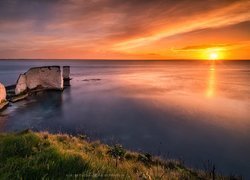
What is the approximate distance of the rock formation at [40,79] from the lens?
92.3ft

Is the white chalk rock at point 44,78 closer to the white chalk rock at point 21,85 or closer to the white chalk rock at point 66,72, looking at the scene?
the white chalk rock at point 21,85

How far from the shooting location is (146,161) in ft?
30.1

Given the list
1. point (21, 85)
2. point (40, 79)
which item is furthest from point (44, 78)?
point (21, 85)

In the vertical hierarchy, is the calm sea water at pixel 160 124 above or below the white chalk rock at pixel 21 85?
below


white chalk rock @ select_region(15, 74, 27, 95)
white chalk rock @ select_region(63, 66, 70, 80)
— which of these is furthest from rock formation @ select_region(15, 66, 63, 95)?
white chalk rock @ select_region(63, 66, 70, 80)

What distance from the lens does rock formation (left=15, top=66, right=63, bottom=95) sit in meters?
28.1

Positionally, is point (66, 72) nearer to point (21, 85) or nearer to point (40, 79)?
point (40, 79)

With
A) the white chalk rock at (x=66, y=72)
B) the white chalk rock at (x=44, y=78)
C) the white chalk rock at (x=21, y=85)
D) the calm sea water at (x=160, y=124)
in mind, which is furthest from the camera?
the white chalk rock at (x=66, y=72)

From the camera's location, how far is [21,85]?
27609 millimetres

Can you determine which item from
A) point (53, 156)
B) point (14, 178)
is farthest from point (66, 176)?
point (53, 156)

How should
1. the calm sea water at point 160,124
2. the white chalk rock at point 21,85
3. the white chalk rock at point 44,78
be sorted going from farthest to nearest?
the white chalk rock at point 44,78 < the white chalk rock at point 21,85 < the calm sea water at point 160,124

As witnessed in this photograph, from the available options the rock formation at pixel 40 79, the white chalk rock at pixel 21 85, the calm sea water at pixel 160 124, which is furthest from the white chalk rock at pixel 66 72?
the calm sea water at pixel 160 124

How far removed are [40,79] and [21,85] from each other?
361cm

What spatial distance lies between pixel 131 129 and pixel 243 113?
478 inches
